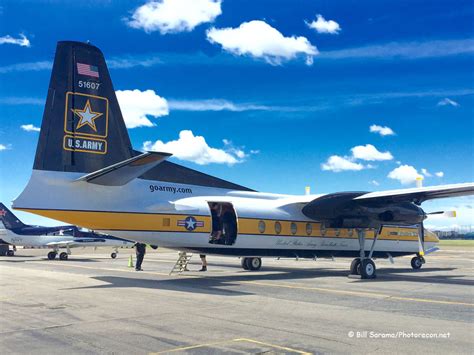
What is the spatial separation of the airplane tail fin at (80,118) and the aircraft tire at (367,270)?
10777 mm

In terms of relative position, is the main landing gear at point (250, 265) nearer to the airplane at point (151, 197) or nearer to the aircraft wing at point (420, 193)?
the airplane at point (151, 197)

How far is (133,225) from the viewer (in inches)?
607

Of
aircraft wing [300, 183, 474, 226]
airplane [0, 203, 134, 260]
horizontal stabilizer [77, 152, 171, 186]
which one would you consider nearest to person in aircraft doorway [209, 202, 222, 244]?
horizontal stabilizer [77, 152, 171, 186]

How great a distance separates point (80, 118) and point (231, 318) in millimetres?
9205

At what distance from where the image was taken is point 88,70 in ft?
51.8

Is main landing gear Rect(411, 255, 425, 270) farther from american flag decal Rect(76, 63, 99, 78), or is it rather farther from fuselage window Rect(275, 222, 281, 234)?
american flag decal Rect(76, 63, 99, 78)

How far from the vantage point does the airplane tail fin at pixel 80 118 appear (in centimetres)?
1471

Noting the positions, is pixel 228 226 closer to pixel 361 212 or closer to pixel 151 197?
pixel 151 197

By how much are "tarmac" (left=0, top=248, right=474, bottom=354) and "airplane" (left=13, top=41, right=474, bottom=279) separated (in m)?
2.23

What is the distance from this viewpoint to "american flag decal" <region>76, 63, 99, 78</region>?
15547 mm

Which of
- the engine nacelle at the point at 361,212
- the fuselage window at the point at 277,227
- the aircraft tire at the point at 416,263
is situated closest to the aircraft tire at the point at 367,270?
the engine nacelle at the point at 361,212

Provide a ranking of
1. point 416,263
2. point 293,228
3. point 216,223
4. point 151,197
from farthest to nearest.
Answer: point 416,263 → point 293,228 → point 216,223 → point 151,197

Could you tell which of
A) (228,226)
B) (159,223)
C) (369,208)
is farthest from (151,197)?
(369,208)

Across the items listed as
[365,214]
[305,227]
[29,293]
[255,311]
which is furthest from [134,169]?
[365,214]
